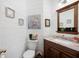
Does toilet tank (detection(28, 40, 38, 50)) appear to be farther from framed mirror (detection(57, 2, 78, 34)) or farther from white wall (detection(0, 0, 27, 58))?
framed mirror (detection(57, 2, 78, 34))

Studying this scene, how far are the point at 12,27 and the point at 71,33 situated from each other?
1640 millimetres

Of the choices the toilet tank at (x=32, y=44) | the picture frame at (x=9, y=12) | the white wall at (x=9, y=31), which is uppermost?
the picture frame at (x=9, y=12)

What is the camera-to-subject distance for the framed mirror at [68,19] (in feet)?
8.62

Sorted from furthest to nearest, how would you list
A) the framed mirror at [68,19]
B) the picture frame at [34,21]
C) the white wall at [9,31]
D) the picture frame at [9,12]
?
the picture frame at [34,21], the framed mirror at [68,19], the picture frame at [9,12], the white wall at [9,31]

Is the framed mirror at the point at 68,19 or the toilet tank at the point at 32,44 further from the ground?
the framed mirror at the point at 68,19

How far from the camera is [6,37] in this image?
2.43 m

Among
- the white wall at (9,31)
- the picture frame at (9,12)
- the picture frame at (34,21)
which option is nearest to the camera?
the white wall at (9,31)

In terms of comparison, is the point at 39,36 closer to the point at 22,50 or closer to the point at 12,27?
the point at 22,50

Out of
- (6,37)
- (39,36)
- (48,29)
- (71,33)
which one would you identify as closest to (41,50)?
(39,36)

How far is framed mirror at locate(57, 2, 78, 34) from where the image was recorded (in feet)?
8.62

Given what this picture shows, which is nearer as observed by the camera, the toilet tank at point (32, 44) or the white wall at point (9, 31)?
the white wall at point (9, 31)

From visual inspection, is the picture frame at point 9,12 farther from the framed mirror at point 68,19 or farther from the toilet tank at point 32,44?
the framed mirror at point 68,19

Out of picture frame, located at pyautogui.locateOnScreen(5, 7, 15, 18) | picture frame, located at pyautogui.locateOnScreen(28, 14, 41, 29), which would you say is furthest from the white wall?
picture frame, located at pyautogui.locateOnScreen(28, 14, 41, 29)

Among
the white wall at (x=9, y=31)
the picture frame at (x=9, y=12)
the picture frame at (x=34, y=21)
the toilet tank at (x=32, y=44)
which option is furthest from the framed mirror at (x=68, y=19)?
the picture frame at (x=9, y=12)
